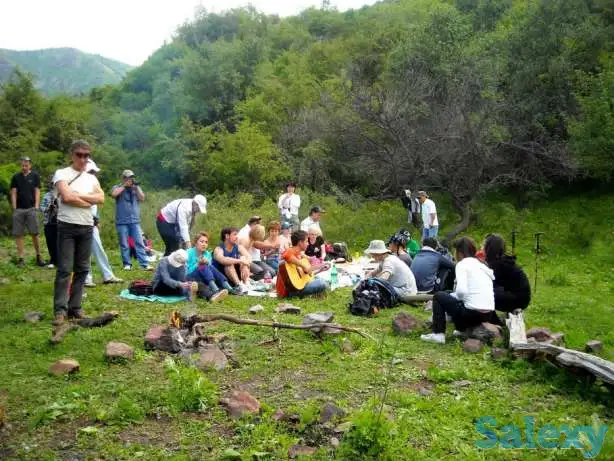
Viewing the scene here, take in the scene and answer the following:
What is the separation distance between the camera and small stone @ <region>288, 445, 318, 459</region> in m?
3.74

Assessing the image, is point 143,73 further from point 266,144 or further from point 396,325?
point 396,325

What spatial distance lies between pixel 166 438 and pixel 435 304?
11.6ft

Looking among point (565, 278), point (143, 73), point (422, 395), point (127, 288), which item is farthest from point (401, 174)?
point (143, 73)

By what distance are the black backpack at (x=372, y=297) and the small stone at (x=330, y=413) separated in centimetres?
348

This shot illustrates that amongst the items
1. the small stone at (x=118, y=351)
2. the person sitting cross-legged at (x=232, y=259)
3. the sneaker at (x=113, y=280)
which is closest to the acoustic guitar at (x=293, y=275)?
the person sitting cross-legged at (x=232, y=259)

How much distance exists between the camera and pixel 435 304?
258 inches

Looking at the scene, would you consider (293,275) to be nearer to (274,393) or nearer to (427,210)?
(274,393)

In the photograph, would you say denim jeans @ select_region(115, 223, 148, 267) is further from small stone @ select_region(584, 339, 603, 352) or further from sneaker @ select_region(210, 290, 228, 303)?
small stone @ select_region(584, 339, 603, 352)

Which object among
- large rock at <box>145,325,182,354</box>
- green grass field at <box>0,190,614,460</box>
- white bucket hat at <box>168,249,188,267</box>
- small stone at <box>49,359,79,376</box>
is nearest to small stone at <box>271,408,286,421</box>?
green grass field at <box>0,190,614,460</box>

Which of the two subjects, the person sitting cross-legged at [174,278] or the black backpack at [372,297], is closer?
the black backpack at [372,297]

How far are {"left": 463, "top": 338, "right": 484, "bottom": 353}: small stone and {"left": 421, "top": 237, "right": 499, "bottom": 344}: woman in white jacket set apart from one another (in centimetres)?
30

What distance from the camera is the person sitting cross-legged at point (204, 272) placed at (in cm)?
835

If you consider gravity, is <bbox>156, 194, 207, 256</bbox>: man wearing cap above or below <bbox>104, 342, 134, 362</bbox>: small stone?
above

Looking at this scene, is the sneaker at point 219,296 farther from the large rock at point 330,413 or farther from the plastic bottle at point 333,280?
the large rock at point 330,413
